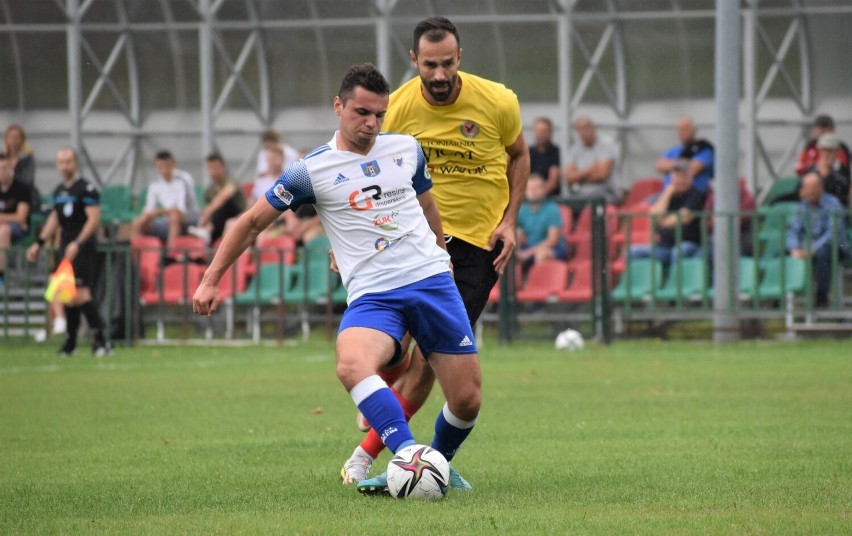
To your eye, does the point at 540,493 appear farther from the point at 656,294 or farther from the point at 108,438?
the point at 656,294

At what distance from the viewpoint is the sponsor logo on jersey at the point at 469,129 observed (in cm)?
805

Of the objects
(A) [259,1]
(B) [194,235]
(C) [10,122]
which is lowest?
(B) [194,235]

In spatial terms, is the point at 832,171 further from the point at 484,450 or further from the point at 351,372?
the point at 351,372

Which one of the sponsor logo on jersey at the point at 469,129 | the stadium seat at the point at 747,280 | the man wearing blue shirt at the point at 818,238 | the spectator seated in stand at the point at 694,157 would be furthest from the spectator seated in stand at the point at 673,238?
the sponsor logo on jersey at the point at 469,129

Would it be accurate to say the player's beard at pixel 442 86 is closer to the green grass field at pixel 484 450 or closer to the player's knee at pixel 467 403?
the player's knee at pixel 467 403

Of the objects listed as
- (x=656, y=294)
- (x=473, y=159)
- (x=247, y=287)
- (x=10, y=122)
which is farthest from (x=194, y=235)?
(x=473, y=159)

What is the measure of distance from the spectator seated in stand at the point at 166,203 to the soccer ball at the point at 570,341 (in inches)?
243

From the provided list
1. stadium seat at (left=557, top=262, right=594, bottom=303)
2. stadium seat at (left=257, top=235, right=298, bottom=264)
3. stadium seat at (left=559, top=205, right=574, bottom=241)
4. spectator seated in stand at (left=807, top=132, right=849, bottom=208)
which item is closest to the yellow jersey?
stadium seat at (left=557, top=262, right=594, bottom=303)

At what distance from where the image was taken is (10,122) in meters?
29.0

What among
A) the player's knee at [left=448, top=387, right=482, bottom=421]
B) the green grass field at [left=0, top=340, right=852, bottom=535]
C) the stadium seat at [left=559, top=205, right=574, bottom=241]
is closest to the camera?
the green grass field at [left=0, top=340, right=852, bottom=535]

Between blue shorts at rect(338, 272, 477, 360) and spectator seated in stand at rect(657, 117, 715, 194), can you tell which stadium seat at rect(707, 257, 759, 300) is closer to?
spectator seated in stand at rect(657, 117, 715, 194)

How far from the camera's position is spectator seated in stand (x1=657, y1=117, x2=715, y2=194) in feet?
66.5

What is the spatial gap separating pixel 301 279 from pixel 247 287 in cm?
92

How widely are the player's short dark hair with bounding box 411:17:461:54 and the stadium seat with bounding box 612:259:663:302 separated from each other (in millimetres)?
10866
